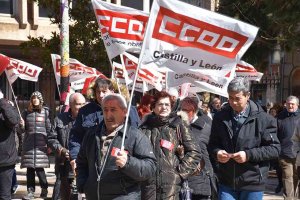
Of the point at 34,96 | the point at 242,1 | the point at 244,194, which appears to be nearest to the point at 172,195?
the point at 244,194

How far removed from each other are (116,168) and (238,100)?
5.24ft

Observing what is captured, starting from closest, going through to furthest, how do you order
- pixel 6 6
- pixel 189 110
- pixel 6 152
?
1. pixel 189 110
2. pixel 6 152
3. pixel 6 6

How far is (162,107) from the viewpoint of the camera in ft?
21.4

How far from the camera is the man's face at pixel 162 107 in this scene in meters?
6.54

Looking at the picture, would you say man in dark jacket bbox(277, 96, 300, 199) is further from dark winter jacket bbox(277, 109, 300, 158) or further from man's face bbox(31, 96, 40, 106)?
man's face bbox(31, 96, 40, 106)

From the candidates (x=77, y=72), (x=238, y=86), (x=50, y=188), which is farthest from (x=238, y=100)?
(x=77, y=72)

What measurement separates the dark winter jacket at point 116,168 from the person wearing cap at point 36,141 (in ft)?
21.6

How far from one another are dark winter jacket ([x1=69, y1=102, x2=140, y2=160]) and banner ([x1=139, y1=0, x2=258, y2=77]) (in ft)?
2.27

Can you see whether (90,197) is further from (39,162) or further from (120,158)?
(39,162)

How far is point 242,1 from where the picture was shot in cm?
1872

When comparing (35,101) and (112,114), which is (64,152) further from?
(112,114)

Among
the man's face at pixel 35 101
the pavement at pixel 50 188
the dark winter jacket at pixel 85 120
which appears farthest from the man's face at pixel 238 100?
the pavement at pixel 50 188

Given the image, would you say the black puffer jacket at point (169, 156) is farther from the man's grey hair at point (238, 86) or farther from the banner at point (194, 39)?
the man's grey hair at point (238, 86)

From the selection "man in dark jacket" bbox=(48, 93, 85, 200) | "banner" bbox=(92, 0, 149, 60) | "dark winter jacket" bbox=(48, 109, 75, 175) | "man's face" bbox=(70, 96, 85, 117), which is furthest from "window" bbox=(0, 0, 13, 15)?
"banner" bbox=(92, 0, 149, 60)
